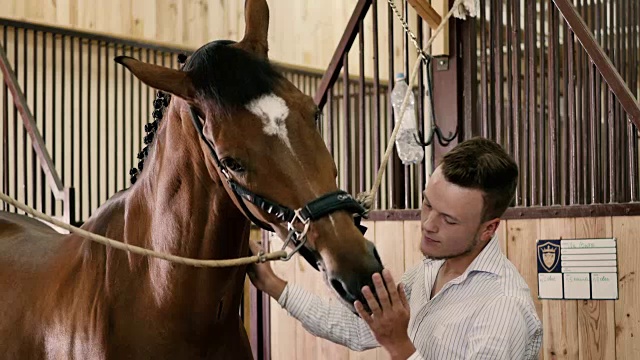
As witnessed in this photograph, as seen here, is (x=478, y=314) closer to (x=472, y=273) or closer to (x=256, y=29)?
(x=472, y=273)

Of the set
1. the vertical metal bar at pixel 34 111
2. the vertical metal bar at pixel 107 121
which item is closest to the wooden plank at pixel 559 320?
the vertical metal bar at pixel 34 111

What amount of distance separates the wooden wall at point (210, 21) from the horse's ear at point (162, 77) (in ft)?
13.8

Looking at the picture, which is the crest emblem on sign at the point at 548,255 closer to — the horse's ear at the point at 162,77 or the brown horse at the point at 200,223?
the brown horse at the point at 200,223

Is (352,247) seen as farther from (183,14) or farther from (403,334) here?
(183,14)

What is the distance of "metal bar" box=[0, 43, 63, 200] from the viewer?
15.6 feet

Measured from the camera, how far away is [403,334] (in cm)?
152

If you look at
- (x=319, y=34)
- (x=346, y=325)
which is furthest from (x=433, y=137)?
(x=319, y=34)

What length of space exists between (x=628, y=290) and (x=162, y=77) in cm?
163

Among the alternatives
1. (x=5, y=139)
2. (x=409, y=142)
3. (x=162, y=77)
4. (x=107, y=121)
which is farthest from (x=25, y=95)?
(x=162, y=77)

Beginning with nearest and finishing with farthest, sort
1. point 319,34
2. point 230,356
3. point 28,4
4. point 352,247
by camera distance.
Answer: point 352,247 → point 230,356 → point 28,4 → point 319,34

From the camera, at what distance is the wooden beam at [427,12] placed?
3.05m

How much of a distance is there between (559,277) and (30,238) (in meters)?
1.61

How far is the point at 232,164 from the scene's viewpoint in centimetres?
158

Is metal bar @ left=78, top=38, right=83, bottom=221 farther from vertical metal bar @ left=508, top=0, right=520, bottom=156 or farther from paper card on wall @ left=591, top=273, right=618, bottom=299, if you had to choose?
paper card on wall @ left=591, top=273, right=618, bottom=299
